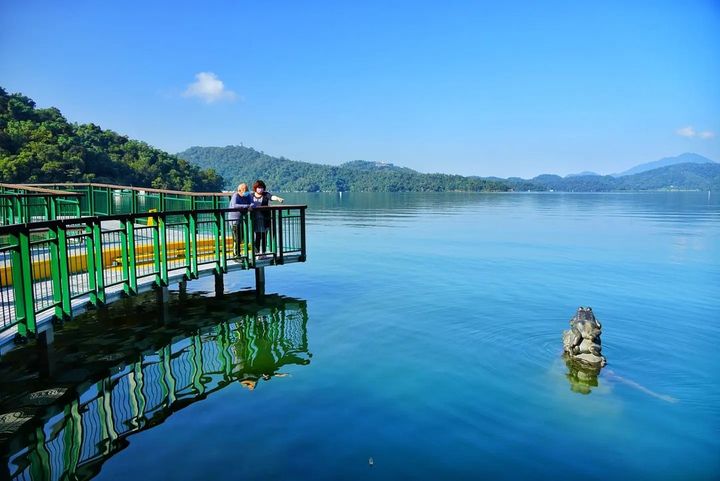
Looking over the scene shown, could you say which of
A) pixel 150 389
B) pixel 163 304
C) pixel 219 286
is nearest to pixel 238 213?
pixel 219 286

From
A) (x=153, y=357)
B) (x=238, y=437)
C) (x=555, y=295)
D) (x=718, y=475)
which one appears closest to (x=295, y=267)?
(x=555, y=295)

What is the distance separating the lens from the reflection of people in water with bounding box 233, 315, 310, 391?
359 inches

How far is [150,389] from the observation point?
8.20 m

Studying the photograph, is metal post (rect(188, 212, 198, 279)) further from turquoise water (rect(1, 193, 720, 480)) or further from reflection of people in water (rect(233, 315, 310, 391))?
reflection of people in water (rect(233, 315, 310, 391))

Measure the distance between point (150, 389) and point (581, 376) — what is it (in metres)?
7.26

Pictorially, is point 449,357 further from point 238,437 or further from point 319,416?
point 238,437

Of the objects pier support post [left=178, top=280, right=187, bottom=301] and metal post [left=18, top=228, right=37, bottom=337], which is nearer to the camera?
metal post [left=18, top=228, right=37, bottom=337]

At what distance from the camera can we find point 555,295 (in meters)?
15.9

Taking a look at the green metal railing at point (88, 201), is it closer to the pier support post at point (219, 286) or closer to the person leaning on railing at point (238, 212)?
the person leaning on railing at point (238, 212)

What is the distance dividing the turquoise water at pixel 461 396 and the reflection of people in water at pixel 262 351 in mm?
114

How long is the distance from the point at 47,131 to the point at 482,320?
66327mm

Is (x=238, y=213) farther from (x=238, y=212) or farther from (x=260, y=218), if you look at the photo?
(x=260, y=218)

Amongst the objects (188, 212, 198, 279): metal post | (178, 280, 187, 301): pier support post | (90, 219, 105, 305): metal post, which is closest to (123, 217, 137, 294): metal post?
(90, 219, 105, 305): metal post

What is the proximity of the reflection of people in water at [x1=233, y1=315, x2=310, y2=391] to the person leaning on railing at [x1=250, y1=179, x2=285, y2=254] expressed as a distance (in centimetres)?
229
